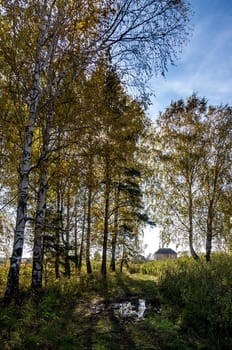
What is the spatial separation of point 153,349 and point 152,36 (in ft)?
22.8

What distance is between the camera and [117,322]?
545cm

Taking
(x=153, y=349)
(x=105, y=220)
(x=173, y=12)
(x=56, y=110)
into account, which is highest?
(x=173, y=12)

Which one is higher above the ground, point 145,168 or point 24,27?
point 24,27

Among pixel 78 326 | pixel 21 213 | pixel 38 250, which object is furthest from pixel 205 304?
pixel 21 213

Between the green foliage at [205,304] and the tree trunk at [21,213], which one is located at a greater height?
the tree trunk at [21,213]

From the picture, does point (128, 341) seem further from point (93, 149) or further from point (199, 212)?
point (199, 212)

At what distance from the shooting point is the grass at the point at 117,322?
423cm

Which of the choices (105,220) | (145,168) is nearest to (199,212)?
(145,168)

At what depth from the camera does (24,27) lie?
280 inches

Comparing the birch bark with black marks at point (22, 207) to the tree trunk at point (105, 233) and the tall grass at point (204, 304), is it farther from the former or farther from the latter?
the tree trunk at point (105, 233)

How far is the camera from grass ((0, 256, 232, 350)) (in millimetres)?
4234

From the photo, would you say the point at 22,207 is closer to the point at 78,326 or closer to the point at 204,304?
the point at 78,326

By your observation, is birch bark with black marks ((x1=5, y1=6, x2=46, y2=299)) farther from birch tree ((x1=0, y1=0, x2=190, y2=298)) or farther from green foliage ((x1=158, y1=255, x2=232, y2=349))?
green foliage ((x1=158, y1=255, x2=232, y2=349))

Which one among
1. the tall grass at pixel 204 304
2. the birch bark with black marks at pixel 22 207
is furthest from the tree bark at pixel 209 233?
the birch bark with black marks at pixel 22 207
